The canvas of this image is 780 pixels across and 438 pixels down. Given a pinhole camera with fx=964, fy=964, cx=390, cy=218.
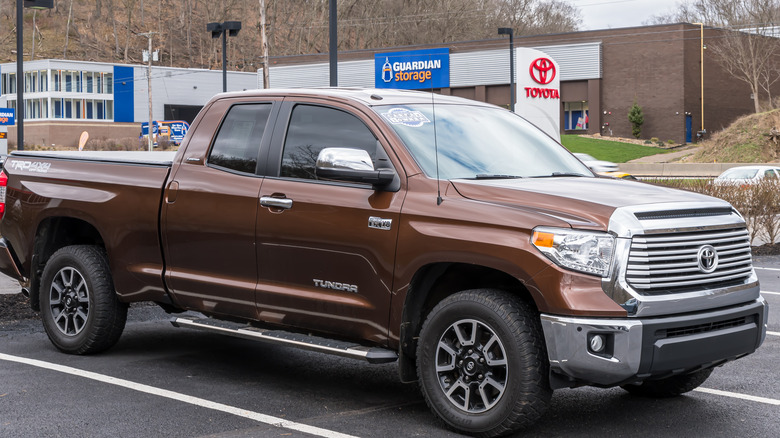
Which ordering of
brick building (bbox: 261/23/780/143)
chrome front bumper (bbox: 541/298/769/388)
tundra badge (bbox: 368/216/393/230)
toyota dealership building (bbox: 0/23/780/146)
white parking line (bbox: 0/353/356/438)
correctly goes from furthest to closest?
toyota dealership building (bbox: 0/23/780/146) → brick building (bbox: 261/23/780/143) → tundra badge (bbox: 368/216/393/230) → white parking line (bbox: 0/353/356/438) → chrome front bumper (bbox: 541/298/769/388)

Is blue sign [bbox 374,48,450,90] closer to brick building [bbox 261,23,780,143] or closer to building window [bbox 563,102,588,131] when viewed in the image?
brick building [bbox 261,23,780,143]

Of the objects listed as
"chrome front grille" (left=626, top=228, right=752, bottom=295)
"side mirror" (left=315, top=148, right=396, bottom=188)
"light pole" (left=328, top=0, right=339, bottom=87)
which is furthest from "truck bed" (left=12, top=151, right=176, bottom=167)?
"light pole" (left=328, top=0, right=339, bottom=87)

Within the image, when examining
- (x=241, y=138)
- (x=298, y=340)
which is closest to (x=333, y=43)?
(x=241, y=138)

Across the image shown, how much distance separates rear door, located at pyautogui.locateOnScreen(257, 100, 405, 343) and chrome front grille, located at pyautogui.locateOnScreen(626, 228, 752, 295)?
1.46 m

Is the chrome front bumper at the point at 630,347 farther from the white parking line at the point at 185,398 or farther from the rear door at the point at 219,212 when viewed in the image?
the rear door at the point at 219,212

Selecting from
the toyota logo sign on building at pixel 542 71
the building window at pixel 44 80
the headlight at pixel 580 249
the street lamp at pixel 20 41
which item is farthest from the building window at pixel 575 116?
the headlight at pixel 580 249

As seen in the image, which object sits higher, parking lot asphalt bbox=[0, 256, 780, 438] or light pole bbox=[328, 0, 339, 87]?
light pole bbox=[328, 0, 339, 87]

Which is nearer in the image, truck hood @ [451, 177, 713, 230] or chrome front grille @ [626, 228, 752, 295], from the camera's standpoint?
chrome front grille @ [626, 228, 752, 295]

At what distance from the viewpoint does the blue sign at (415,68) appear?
7319cm

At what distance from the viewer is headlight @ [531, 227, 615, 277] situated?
497 centimetres

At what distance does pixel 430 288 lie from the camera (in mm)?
5773

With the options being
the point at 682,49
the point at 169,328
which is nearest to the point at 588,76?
the point at 682,49

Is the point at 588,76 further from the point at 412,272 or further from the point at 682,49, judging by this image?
the point at 412,272

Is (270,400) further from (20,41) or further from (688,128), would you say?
(688,128)
